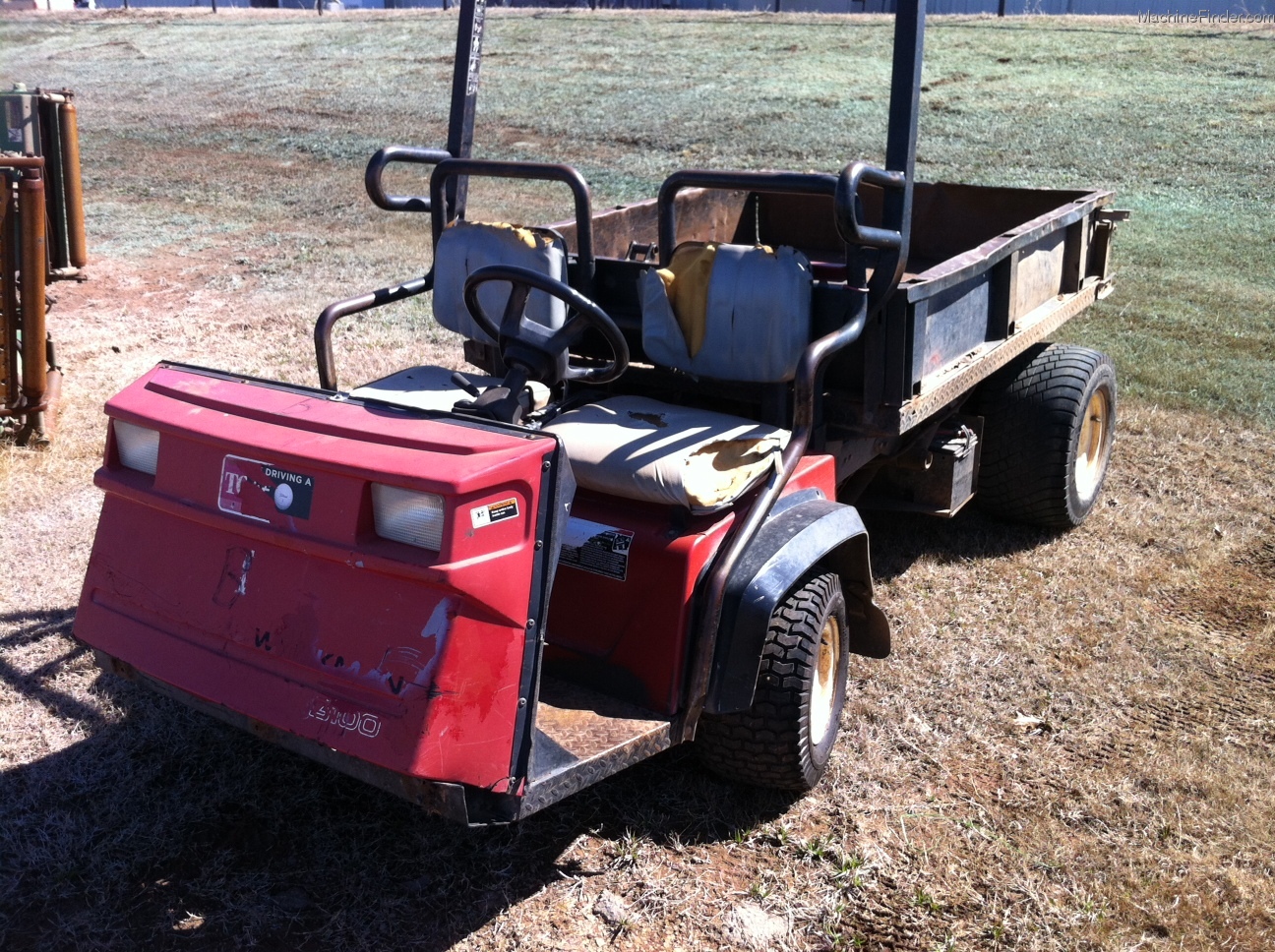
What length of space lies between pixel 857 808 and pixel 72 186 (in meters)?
6.35

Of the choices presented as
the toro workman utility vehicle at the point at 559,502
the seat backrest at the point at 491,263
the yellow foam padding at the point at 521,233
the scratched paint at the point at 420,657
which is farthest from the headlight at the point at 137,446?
the yellow foam padding at the point at 521,233

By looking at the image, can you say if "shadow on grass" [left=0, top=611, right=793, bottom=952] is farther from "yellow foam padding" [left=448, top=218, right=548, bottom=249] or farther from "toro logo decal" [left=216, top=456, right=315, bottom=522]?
"yellow foam padding" [left=448, top=218, right=548, bottom=249]

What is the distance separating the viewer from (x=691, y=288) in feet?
11.8

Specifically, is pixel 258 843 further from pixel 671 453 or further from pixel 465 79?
pixel 465 79

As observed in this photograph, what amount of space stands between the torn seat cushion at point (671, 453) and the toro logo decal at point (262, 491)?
30.4 inches

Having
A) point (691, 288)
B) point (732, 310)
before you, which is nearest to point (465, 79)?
point (691, 288)

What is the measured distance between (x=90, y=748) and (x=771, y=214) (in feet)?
13.1

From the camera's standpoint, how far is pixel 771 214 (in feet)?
20.0

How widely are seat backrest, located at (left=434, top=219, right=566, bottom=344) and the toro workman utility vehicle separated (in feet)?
0.03

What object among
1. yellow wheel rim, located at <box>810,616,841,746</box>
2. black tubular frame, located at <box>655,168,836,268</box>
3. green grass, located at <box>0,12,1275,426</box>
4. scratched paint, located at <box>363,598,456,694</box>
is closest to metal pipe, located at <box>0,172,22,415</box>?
black tubular frame, located at <box>655,168,836,268</box>

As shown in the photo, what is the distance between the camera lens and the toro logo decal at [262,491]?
263 centimetres

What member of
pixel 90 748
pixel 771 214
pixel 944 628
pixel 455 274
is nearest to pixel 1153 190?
pixel 771 214

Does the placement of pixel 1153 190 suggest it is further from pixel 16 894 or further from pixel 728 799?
pixel 16 894

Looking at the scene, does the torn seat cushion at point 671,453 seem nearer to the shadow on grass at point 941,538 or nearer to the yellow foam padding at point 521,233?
the yellow foam padding at point 521,233
